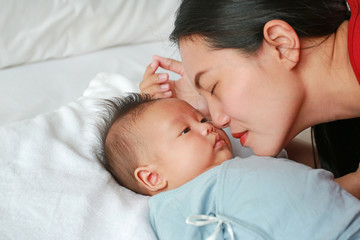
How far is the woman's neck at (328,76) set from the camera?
3.07ft

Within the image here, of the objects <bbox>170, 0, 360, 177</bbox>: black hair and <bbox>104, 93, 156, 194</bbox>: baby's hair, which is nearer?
<bbox>170, 0, 360, 177</bbox>: black hair

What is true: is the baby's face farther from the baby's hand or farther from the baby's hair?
the baby's hand

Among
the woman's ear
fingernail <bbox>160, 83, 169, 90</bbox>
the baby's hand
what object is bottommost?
the baby's hand

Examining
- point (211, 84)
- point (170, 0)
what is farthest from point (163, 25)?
point (211, 84)

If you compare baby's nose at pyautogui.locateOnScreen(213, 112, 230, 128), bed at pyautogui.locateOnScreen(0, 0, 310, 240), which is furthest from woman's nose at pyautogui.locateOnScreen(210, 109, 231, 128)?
bed at pyautogui.locateOnScreen(0, 0, 310, 240)

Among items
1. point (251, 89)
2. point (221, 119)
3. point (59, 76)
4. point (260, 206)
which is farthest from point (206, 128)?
point (59, 76)

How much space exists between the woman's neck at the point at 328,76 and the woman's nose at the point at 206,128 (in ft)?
0.73

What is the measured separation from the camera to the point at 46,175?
992mm

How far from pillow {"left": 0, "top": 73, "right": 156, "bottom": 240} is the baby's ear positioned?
0.04 m

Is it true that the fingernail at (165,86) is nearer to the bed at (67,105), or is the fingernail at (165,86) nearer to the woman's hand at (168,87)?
the woman's hand at (168,87)

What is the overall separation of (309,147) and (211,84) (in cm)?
61

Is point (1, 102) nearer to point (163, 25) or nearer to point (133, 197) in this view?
point (133, 197)

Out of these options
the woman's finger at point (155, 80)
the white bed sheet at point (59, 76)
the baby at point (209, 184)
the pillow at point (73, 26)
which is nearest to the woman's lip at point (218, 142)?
the baby at point (209, 184)

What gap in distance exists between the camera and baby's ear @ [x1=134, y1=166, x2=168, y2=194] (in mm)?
1011
